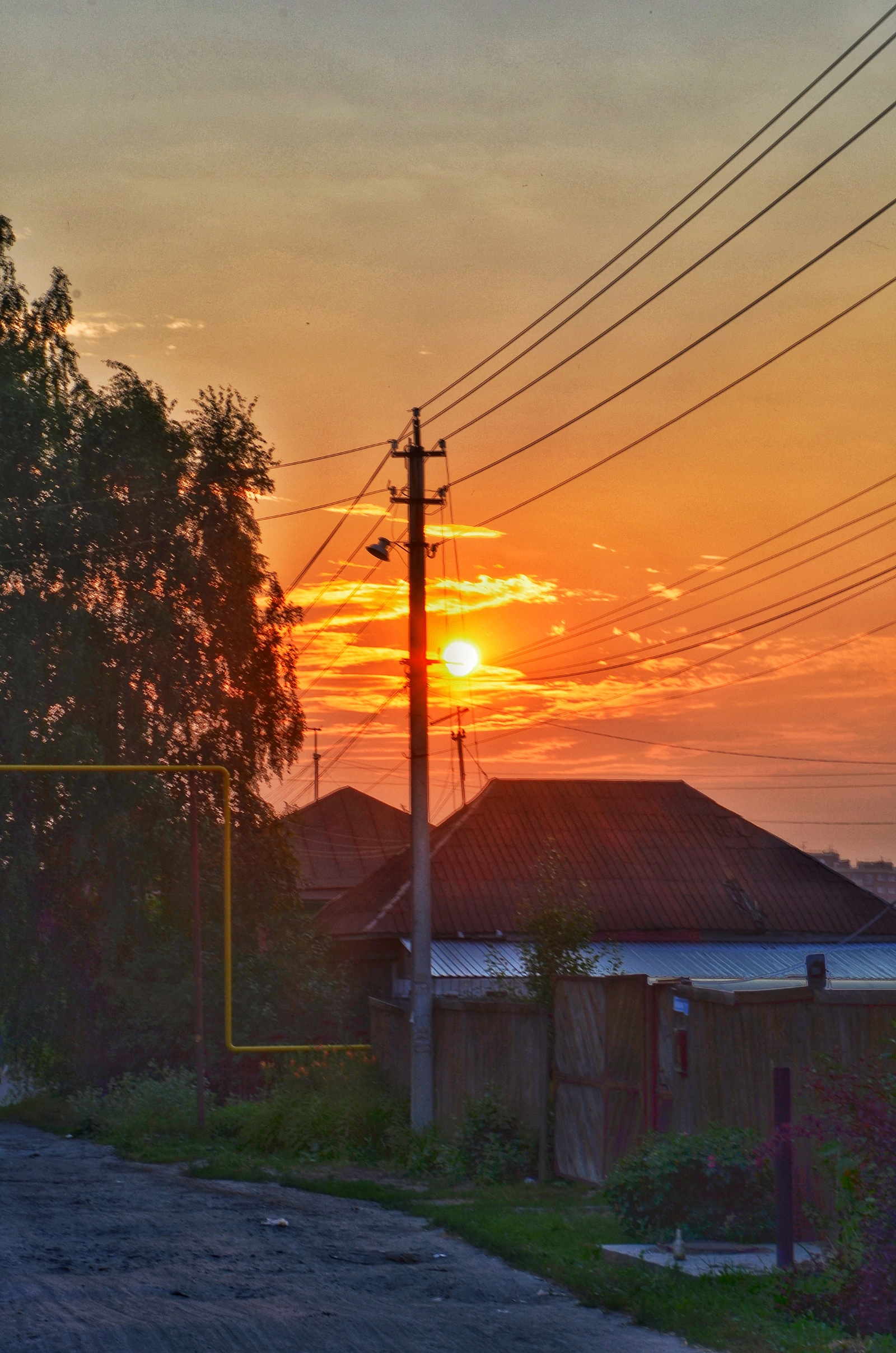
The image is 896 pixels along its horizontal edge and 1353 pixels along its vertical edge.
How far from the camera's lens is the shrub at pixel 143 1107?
76.2ft

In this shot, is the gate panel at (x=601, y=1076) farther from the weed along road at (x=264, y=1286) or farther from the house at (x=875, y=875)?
the house at (x=875, y=875)

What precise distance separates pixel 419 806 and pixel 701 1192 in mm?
9393

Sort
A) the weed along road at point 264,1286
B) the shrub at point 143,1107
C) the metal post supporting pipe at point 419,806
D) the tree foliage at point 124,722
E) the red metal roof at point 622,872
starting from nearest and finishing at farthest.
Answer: the weed along road at point 264,1286
the metal post supporting pipe at point 419,806
the shrub at point 143,1107
the tree foliage at point 124,722
the red metal roof at point 622,872

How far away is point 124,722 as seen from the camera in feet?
101

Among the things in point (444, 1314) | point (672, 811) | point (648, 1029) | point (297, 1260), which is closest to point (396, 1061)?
point (648, 1029)

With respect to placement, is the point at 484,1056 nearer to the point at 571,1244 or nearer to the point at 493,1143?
the point at 493,1143

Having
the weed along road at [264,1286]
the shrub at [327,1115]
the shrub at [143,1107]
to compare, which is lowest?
the shrub at [143,1107]

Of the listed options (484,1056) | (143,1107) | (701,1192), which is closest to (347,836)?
(143,1107)

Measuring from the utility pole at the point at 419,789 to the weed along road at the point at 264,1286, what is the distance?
3470 millimetres

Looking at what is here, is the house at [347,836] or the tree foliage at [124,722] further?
the house at [347,836]

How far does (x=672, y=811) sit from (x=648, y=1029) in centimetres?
2691

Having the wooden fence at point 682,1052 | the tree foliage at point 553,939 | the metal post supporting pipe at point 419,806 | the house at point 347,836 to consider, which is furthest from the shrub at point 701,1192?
the house at point 347,836

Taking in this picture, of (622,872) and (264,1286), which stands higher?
(622,872)

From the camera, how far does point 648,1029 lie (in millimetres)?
14336
